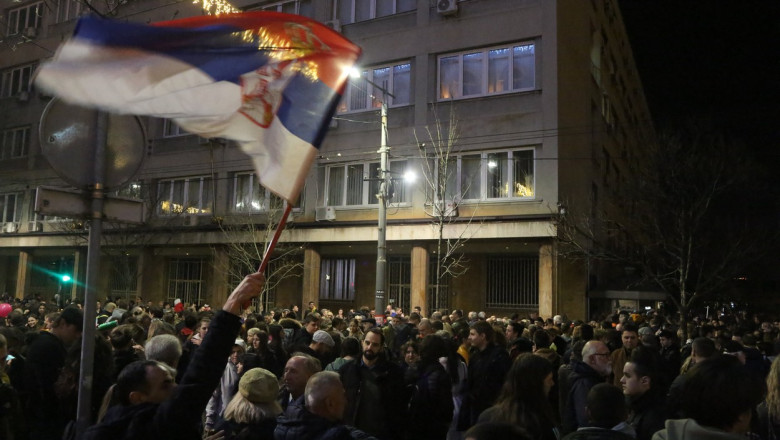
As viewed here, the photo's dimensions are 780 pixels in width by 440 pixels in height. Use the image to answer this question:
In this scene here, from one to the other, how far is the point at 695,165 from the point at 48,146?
21.4m

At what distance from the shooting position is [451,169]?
24.1 metres

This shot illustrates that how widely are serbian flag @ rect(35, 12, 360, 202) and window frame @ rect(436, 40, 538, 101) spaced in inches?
785

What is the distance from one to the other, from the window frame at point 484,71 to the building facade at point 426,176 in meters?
0.04

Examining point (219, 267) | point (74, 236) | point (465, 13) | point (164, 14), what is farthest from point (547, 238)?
point (74, 236)

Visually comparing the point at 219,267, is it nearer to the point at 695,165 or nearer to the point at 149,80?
the point at 695,165

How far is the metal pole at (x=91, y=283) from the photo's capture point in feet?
12.0

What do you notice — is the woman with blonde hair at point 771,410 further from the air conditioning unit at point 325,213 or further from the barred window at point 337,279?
the barred window at point 337,279

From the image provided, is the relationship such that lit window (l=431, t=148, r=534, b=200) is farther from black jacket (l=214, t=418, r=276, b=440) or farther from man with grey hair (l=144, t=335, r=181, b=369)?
black jacket (l=214, t=418, r=276, b=440)

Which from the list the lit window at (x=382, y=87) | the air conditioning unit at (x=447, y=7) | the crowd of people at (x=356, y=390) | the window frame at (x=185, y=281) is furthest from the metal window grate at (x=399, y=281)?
the crowd of people at (x=356, y=390)

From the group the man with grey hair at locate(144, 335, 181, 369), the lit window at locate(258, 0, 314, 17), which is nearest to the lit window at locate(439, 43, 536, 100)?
the lit window at locate(258, 0, 314, 17)

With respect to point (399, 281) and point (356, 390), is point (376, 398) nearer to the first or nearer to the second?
point (356, 390)

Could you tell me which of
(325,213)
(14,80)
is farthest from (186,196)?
(14,80)

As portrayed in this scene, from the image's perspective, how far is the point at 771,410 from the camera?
414 cm

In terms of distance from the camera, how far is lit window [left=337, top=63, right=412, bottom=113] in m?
25.6
